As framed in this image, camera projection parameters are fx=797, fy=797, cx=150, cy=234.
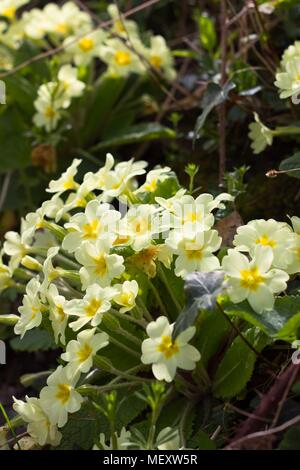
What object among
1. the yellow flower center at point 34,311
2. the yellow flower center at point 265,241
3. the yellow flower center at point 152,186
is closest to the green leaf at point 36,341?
the yellow flower center at point 34,311

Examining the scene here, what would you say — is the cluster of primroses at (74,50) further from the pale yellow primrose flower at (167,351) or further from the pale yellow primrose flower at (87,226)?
the pale yellow primrose flower at (167,351)

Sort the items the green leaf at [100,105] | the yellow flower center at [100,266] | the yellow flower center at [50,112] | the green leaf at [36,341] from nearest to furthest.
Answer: the yellow flower center at [100,266], the green leaf at [36,341], the yellow flower center at [50,112], the green leaf at [100,105]

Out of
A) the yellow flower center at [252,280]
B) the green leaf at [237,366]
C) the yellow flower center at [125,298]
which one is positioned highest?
the yellow flower center at [252,280]

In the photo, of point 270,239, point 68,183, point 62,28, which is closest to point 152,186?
point 68,183

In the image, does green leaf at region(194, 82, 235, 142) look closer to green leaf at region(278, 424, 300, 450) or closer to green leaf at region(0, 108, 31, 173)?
green leaf at region(0, 108, 31, 173)

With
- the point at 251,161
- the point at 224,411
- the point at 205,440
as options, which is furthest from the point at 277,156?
the point at 205,440

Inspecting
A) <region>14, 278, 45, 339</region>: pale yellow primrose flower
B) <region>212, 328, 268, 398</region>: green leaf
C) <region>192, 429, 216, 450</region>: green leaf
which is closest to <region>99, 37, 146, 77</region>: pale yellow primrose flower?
<region>14, 278, 45, 339</region>: pale yellow primrose flower
